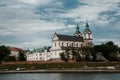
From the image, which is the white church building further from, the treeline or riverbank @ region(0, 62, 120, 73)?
riverbank @ region(0, 62, 120, 73)

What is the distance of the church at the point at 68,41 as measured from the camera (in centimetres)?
14100

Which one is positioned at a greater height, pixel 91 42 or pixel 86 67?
pixel 91 42

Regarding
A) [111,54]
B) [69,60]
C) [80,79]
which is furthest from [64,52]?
[80,79]

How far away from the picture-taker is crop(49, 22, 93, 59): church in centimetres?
14100

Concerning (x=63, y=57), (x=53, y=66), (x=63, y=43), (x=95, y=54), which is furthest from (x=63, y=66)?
(x=63, y=43)

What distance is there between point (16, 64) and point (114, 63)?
32453 mm

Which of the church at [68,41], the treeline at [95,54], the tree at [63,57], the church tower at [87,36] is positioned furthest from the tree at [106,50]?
the church tower at [87,36]

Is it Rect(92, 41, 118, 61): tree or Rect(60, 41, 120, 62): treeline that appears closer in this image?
Rect(60, 41, 120, 62): treeline

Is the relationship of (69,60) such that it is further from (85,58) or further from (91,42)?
(91,42)

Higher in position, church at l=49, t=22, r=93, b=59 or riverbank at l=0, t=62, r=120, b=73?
church at l=49, t=22, r=93, b=59

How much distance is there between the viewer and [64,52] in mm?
133125

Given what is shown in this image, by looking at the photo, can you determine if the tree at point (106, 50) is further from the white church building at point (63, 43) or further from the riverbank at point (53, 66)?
the white church building at point (63, 43)

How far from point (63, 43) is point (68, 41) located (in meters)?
2.61

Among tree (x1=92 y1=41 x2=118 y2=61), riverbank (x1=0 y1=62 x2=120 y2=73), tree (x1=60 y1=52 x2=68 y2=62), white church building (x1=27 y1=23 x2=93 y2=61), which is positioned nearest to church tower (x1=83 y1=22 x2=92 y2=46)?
white church building (x1=27 y1=23 x2=93 y2=61)
